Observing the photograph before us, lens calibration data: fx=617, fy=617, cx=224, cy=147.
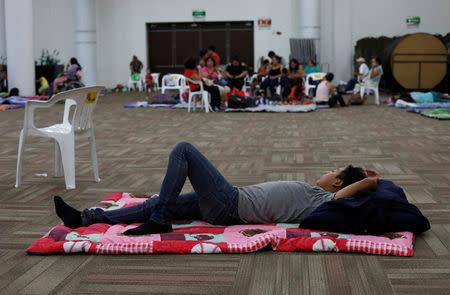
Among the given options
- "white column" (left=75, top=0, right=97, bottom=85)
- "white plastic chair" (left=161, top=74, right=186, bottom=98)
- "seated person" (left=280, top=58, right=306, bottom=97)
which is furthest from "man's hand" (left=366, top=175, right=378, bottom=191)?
"white column" (left=75, top=0, right=97, bottom=85)

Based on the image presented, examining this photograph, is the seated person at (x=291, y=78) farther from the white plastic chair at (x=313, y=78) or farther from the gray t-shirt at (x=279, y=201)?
the gray t-shirt at (x=279, y=201)

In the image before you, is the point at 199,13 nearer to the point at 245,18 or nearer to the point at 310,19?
the point at 245,18

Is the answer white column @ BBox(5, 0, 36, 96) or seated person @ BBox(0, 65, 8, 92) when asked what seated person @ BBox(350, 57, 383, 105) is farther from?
seated person @ BBox(0, 65, 8, 92)

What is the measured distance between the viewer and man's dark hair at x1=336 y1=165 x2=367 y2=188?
3633 millimetres

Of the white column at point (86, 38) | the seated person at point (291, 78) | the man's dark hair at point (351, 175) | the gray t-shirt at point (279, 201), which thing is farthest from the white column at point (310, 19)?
the gray t-shirt at point (279, 201)

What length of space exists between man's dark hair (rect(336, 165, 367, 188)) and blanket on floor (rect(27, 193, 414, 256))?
0.39 metres

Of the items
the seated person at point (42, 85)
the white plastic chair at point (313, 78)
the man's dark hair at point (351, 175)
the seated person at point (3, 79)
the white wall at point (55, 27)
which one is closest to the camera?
the man's dark hair at point (351, 175)

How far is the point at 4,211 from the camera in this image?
4.22 metres

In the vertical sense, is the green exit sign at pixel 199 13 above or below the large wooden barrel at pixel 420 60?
above

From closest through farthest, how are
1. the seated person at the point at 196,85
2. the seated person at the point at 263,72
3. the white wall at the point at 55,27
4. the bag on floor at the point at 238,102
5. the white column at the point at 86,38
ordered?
the seated person at the point at 196,85, the bag on floor at the point at 238,102, the seated person at the point at 263,72, the white column at the point at 86,38, the white wall at the point at 55,27

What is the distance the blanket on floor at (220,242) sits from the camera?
322 centimetres

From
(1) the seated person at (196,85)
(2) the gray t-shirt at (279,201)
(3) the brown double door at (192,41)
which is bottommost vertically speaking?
(2) the gray t-shirt at (279,201)

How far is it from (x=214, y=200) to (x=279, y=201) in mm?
387

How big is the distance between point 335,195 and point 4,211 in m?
2.25
